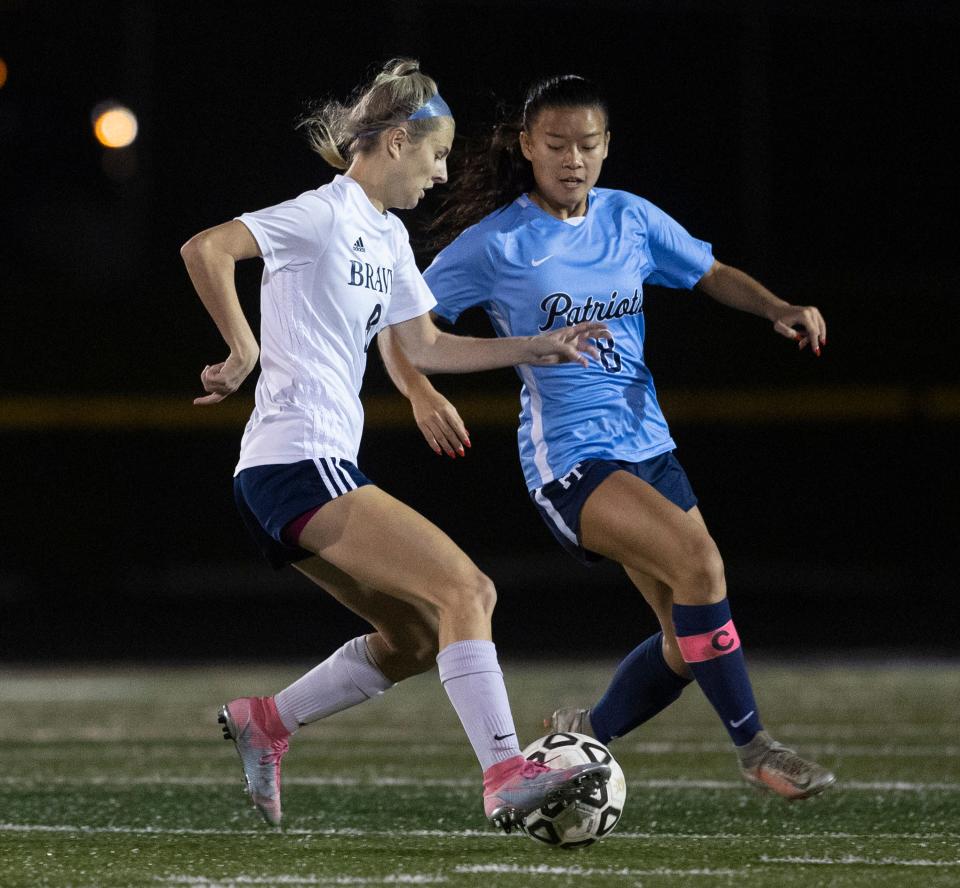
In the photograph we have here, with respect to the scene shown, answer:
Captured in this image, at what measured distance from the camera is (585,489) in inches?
195

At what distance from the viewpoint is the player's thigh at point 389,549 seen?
13.2 feet

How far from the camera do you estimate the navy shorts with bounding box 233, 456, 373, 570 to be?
4.12 metres

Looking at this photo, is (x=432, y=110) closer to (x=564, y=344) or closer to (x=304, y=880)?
(x=564, y=344)

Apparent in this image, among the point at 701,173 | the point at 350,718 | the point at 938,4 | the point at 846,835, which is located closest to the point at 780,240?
the point at 701,173

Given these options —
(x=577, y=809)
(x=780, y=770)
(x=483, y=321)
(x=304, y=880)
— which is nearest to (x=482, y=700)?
(x=577, y=809)

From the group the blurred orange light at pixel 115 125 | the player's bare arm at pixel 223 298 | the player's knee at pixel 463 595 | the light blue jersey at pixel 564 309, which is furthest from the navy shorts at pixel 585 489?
the blurred orange light at pixel 115 125

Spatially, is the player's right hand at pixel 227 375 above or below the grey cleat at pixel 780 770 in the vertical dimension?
above

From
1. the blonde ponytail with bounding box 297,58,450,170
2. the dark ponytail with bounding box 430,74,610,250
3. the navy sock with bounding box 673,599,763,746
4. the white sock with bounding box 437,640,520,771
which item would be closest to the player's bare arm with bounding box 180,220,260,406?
the blonde ponytail with bounding box 297,58,450,170

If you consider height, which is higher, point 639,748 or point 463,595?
point 463,595

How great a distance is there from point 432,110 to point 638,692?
1.85 m

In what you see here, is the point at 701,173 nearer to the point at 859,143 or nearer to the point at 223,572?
the point at 859,143

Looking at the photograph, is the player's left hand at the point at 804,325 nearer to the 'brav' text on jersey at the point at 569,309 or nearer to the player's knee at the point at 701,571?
the 'brav' text on jersey at the point at 569,309

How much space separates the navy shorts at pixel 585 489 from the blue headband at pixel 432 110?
1.10 metres

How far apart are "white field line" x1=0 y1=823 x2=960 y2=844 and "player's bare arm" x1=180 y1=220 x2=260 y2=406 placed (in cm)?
126
